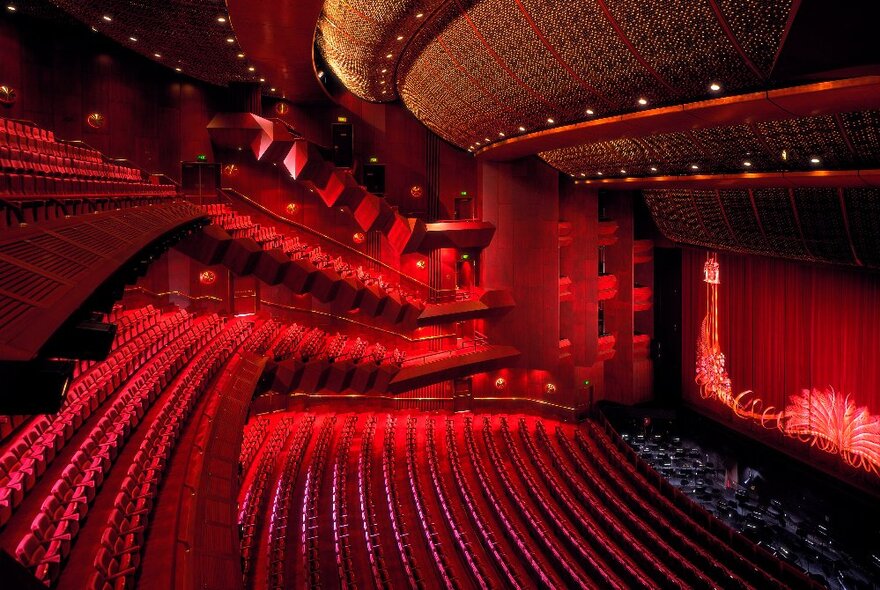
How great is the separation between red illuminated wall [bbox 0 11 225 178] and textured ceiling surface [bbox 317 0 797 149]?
6.41 ft

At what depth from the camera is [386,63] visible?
5.97 m

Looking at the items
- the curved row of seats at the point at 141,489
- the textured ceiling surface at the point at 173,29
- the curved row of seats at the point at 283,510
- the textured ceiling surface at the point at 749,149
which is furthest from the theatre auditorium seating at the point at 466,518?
the textured ceiling surface at the point at 173,29

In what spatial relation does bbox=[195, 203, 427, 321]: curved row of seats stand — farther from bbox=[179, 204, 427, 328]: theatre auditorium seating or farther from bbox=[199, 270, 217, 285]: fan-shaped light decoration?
bbox=[199, 270, 217, 285]: fan-shaped light decoration

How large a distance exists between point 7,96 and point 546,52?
4.65 meters

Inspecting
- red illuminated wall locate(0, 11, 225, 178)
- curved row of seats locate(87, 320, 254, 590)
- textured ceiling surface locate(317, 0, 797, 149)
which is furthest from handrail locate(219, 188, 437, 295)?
curved row of seats locate(87, 320, 254, 590)

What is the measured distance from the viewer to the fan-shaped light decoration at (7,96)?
194 inches

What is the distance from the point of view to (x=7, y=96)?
4.98m

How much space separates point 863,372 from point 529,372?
12.5 feet

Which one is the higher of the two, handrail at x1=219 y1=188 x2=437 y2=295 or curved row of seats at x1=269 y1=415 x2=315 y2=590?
handrail at x1=219 y1=188 x2=437 y2=295

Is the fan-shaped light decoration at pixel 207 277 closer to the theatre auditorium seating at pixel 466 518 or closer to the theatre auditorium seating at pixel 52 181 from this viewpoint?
the theatre auditorium seating at pixel 466 518

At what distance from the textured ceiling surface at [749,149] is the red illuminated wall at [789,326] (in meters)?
1.51

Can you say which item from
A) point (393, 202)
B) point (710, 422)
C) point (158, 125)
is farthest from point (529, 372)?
point (158, 125)

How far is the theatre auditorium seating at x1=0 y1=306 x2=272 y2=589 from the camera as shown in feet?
6.48

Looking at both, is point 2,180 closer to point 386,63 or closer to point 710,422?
point 386,63
